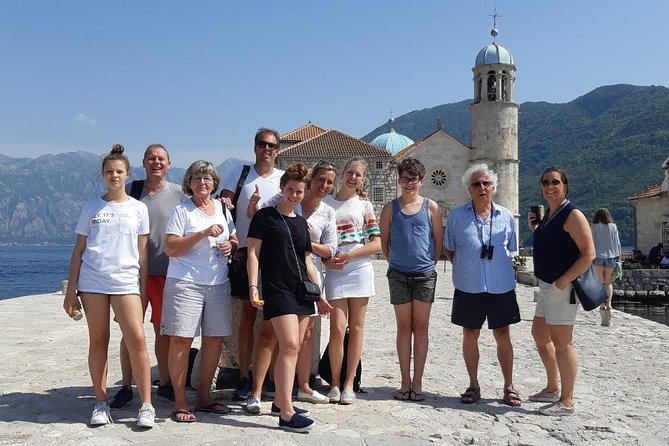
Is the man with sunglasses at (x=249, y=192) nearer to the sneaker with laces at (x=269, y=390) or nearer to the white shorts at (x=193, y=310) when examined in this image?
the sneaker with laces at (x=269, y=390)

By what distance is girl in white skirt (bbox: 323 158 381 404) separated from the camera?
18.2 ft

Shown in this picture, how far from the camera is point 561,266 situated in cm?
531

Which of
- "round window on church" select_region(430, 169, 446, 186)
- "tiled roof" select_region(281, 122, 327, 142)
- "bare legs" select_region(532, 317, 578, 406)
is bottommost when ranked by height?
"bare legs" select_region(532, 317, 578, 406)

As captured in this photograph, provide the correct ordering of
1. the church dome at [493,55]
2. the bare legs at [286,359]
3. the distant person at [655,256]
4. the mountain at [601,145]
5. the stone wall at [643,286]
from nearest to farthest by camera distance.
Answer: the bare legs at [286,359], the stone wall at [643,286], the distant person at [655,256], the church dome at [493,55], the mountain at [601,145]

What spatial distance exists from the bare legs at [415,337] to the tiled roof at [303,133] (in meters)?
44.7

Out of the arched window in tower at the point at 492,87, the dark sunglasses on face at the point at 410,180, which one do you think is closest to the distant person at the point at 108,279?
the dark sunglasses on face at the point at 410,180

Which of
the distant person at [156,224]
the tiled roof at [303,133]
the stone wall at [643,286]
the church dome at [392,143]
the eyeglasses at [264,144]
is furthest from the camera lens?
the church dome at [392,143]

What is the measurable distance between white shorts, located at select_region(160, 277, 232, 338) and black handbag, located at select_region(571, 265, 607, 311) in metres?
2.81

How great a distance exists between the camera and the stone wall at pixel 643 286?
24186mm

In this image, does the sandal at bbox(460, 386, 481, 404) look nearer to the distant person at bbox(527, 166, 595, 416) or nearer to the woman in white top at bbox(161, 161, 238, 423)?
the distant person at bbox(527, 166, 595, 416)

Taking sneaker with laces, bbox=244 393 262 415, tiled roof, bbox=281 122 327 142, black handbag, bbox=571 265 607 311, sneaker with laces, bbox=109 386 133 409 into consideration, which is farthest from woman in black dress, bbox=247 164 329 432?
tiled roof, bbox=281 122 327 142

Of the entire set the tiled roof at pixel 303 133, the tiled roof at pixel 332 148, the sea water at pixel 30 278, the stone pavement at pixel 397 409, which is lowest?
the sea water at pixel 30 278

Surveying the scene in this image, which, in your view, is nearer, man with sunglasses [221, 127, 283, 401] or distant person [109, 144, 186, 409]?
distant person [109, 144, 186, 409]

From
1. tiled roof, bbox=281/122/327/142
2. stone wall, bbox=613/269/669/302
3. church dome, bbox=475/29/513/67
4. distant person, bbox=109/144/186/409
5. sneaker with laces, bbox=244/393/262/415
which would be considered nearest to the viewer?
sneaker with laces, bbox=244/393/262/415
